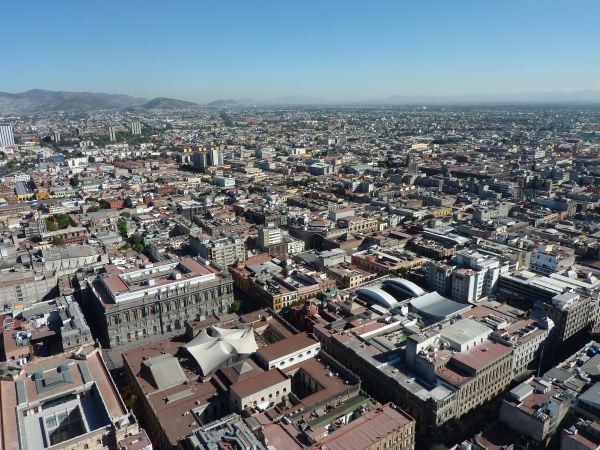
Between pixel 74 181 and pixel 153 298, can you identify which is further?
pixel 74 181

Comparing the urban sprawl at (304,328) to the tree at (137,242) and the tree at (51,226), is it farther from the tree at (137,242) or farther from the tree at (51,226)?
the tree at (137,242)

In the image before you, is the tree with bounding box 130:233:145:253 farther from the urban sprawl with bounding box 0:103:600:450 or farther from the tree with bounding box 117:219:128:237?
the tree with bounding box 117:219:128:237

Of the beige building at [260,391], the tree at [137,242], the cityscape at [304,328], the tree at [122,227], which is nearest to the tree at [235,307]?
the cityscape at [304,328]

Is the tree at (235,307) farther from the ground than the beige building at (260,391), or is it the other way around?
the beige building at (260,391)

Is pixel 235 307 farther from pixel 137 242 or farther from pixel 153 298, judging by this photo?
pixel 137 242

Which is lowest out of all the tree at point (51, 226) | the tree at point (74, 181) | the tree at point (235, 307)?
the tree at point (235, 307)

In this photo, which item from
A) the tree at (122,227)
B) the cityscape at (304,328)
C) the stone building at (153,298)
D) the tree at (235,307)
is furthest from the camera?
the tree at (122,227)

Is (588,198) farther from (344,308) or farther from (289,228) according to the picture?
(344,308)

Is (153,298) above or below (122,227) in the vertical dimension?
above

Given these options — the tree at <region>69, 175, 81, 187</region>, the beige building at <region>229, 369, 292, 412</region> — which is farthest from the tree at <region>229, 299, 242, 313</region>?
the tree at <region>69, 175, 81, 187</region>

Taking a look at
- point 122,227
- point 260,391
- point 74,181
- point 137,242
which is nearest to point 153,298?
point 260,391
